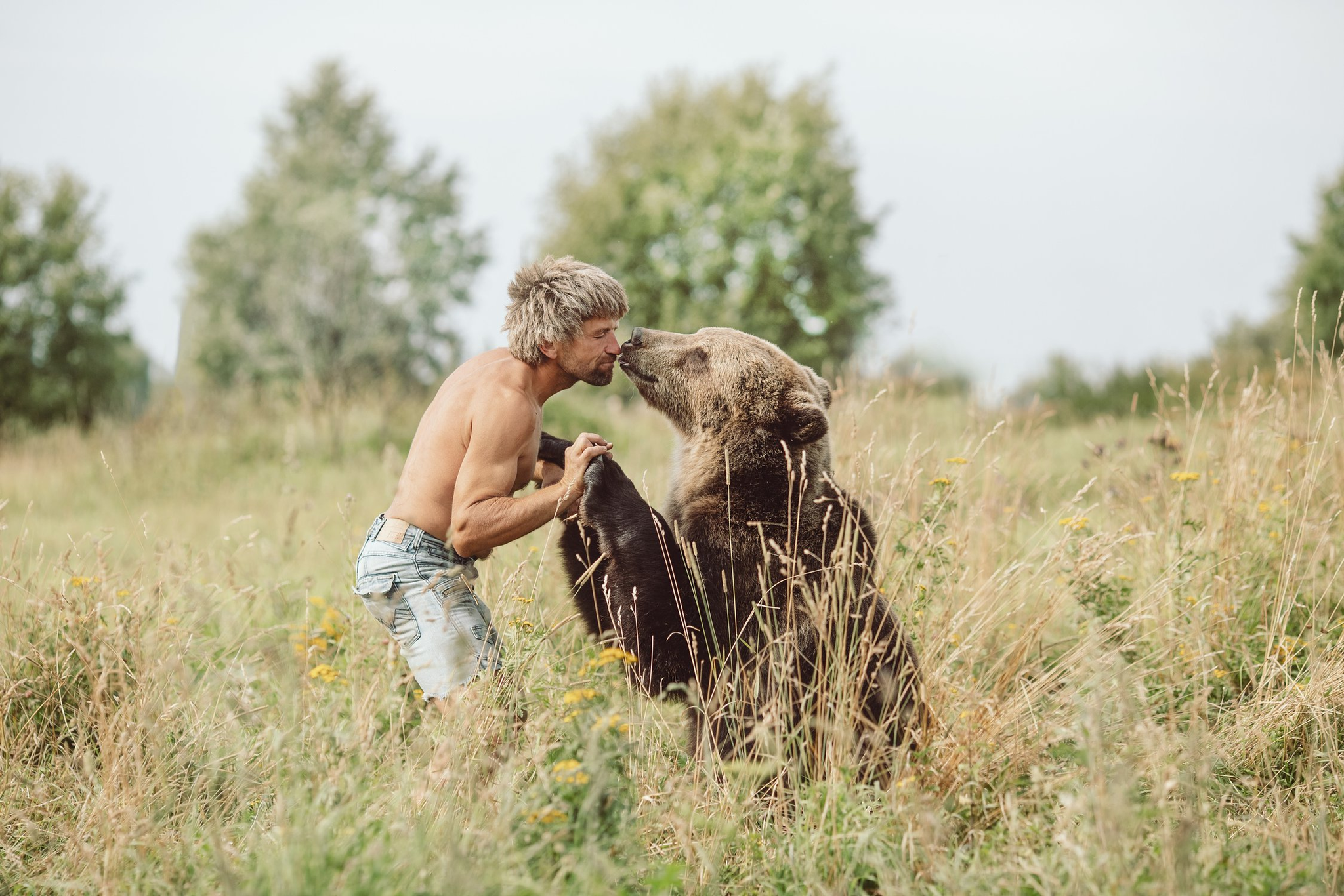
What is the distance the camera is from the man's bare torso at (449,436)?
379cm

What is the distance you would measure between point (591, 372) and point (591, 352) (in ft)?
0.32

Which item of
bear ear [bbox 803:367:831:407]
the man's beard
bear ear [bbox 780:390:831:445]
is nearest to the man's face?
the man's beard

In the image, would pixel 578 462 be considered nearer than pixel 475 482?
No

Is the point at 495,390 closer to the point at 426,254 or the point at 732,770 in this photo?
the point at 732,770

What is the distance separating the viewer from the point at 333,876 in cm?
227

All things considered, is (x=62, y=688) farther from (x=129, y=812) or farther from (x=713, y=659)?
(x=713, y=659)

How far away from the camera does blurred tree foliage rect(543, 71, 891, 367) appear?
84.2 feet

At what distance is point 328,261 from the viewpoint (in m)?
31.3

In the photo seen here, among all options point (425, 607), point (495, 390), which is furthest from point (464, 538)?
point (495, 390)

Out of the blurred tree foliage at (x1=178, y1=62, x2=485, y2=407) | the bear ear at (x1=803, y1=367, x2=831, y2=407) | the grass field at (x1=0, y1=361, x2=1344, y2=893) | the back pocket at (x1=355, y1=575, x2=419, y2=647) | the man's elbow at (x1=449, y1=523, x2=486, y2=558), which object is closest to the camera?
the grass field at (x1=0, y1=361, x2=1344, y2=893)

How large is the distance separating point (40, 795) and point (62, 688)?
0.81 m

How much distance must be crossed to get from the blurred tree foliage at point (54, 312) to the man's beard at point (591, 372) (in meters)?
26.3

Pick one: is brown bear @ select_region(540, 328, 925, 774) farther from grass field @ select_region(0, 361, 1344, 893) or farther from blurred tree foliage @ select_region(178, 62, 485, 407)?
blurred tree foliage @ select_region(178, 62, 485, 407)

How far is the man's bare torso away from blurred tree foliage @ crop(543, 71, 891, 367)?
54.4 ft
